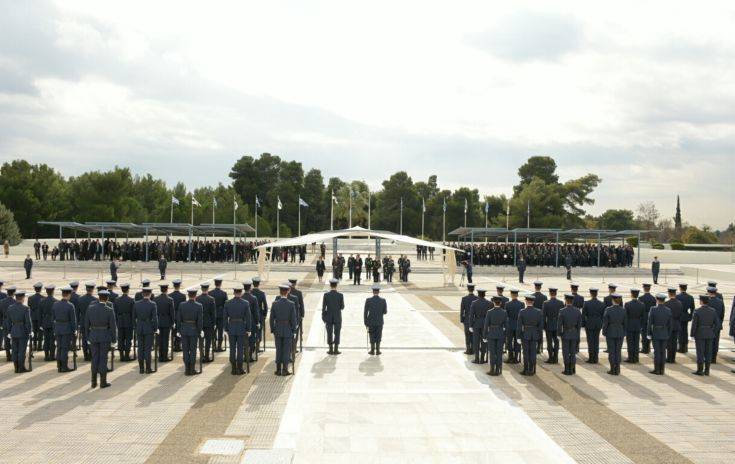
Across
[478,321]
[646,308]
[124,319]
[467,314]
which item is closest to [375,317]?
[467,314]

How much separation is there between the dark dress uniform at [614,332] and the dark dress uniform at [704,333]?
1.34 m

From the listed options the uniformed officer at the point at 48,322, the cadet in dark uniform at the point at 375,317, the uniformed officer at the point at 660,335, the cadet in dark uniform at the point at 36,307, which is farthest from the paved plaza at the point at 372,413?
the cadet in dark uniform at the point at 36,307

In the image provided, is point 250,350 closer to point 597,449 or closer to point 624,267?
point 597,449

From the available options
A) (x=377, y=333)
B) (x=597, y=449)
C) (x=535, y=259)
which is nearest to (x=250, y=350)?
(x=377, y=333)

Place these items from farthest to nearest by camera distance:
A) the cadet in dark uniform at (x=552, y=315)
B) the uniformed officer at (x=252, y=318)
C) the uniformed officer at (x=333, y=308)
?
the uniformed officer at (x=333, y=308) → the cadet in dark uniform at (x=552, y=315) → the uniformed officer at (x=252, y=318)

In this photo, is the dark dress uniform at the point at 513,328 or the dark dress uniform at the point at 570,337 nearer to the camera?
the dark dress uniform at the point at 570,337

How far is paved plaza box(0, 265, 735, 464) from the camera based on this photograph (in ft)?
21.7

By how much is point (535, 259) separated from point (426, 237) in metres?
39.4

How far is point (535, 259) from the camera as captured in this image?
1599 inches

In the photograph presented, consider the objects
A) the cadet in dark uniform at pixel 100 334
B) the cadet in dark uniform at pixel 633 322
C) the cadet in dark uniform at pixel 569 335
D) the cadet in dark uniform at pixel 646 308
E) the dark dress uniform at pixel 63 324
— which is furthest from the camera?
the cadet in dark uniform at pixel 646 308

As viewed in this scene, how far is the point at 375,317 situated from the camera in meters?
12.0

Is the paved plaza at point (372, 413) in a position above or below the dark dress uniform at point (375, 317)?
below

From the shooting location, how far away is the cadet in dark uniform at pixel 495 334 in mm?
10289

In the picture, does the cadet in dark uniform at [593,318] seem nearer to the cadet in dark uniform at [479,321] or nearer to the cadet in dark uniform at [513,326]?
the cadet in dark uniform at [513,326]
